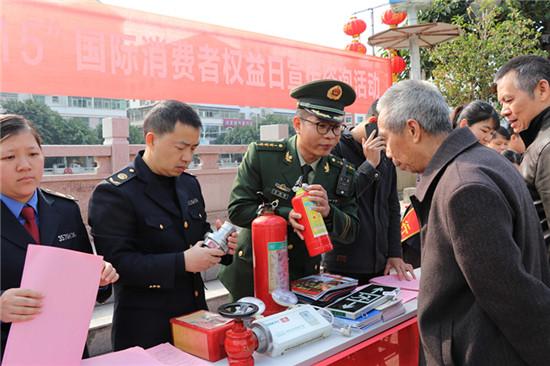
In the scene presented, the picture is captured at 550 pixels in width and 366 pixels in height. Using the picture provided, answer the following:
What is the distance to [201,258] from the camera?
1.59 m

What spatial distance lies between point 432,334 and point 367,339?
1.09ft

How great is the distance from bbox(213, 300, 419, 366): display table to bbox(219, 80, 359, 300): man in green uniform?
1.55 feet

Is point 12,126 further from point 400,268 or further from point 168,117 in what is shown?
point 400,268

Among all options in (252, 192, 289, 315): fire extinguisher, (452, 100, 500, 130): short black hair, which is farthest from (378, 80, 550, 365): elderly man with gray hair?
(452, 100, 500, 130): short black hair

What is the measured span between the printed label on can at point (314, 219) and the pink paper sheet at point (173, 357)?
62 cm

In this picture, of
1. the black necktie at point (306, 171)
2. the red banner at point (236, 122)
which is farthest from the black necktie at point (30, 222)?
the red banner at point (236, 122)

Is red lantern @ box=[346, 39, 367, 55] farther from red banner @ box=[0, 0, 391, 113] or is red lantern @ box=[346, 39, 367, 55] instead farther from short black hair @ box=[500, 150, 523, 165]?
short black hair @ box=[500, 150, 523, 165]

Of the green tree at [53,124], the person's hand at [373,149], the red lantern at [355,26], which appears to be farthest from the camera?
the red lantern at [355,26]

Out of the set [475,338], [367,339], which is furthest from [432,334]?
[367,339]

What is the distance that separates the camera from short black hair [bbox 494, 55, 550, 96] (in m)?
2.06

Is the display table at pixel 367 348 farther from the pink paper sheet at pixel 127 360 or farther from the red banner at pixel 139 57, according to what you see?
the red banner at pixel 139 57

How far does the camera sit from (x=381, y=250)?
8.01 feet

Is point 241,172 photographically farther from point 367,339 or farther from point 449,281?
point 449,281

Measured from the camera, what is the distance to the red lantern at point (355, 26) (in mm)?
9664
